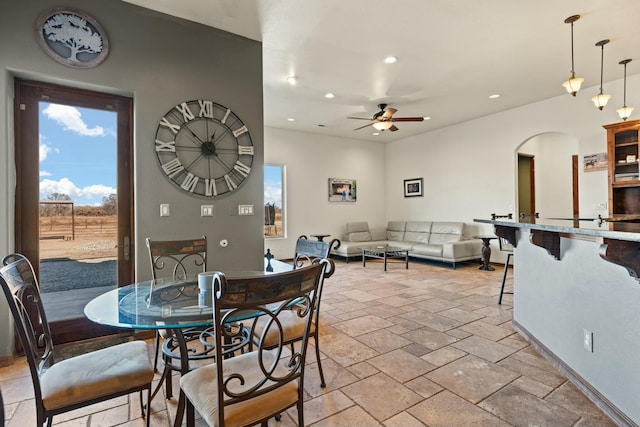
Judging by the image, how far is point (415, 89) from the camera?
517cm

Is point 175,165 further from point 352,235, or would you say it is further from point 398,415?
point 352,235

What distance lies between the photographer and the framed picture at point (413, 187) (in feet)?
27.3

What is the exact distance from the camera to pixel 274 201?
754 centimetres

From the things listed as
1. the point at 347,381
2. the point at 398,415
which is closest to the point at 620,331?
the point at 398,415

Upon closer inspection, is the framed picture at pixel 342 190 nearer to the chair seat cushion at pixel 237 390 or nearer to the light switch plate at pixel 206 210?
the light switch plate at pixel 206 210

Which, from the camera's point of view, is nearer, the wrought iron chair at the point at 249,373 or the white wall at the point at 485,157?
the wrought iron chair at the point at 249,373

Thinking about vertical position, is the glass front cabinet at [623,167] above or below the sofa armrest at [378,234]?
above

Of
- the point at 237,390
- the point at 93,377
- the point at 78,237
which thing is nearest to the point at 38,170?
the point at 78,237

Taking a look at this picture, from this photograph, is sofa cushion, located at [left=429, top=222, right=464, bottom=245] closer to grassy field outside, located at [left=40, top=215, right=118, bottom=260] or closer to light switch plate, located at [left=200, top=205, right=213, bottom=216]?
light switch plate, located at [left=200, top=205, right=213, bottom=216]

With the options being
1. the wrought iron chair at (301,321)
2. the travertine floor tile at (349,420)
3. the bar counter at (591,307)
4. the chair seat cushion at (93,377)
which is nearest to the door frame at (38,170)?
the chair seat cushion at (93,377)

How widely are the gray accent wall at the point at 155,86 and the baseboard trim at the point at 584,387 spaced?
2.66 metres

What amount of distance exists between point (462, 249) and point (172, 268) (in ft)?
18.1

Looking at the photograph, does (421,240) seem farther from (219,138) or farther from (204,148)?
(204,148)

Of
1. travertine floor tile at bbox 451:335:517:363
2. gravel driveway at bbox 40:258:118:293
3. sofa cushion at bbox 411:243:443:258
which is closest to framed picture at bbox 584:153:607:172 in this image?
sofa cushion at bbox 411:243:443:258
